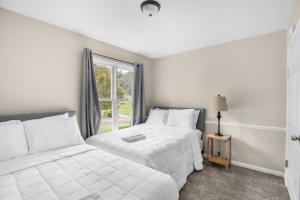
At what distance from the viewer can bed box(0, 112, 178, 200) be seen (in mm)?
1074

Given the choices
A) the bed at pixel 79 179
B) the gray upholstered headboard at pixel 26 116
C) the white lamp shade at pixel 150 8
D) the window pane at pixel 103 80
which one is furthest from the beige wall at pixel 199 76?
the white lamp shade at pixel 150 8

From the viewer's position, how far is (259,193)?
2031 millimetres

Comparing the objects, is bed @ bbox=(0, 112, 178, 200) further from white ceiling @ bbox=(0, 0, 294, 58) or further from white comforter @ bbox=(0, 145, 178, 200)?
white ceiling @ bbox=(0, 0, 294, 58)

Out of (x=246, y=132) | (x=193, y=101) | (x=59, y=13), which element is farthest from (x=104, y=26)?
(x=246, y=132)

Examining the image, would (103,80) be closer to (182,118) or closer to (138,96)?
(138,96)

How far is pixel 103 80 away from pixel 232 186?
2887mm

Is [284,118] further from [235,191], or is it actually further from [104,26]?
[104,26]

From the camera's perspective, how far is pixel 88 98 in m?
2.68

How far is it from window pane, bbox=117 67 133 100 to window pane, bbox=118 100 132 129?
0.46ft

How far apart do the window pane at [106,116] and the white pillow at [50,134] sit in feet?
3.21

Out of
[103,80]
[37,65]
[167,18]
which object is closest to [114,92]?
[103,80]

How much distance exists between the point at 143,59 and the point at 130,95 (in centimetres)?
103

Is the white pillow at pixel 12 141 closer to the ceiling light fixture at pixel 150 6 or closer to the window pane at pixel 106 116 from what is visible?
the window pane at pixel 106 116

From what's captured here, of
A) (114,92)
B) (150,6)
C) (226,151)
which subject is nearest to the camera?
(150,6)
